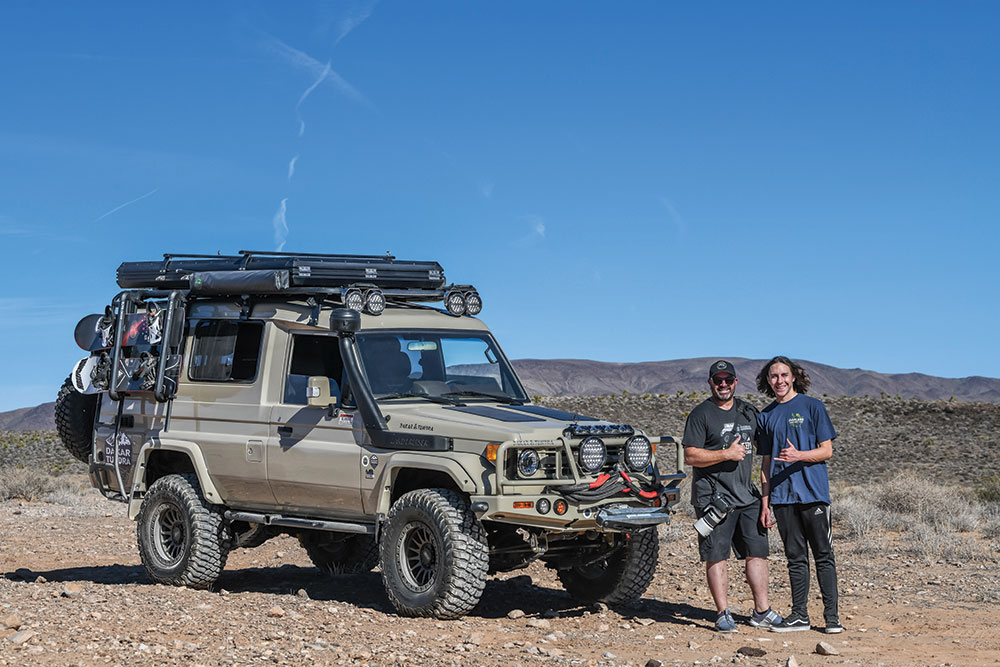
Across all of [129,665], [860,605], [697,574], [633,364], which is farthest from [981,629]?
[633,364]

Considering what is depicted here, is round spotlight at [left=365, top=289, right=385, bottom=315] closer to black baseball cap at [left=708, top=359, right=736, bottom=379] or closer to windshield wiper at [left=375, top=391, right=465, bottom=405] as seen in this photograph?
windshield wiper at [left=375, top=391, right=465, bottom=405]

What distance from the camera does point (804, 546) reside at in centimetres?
893

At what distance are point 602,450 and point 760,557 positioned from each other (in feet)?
4.78

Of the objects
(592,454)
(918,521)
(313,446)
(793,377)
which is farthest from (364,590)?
(918,521)

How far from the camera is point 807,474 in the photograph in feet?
28.7

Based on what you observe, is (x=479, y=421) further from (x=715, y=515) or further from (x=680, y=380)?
(x=680, y=380)

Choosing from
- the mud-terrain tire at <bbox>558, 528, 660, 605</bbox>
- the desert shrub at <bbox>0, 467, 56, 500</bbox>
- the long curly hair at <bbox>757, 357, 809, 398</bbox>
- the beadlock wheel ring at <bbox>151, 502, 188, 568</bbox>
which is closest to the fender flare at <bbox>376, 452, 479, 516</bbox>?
the mud-terrain tire at <bbox>558, 528, 660, 605</bbox>

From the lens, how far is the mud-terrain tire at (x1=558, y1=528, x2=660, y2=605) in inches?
383

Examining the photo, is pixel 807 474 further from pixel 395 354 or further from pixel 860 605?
pixel 395 354

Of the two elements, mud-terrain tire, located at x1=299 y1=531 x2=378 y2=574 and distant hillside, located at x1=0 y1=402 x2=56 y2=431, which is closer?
mud-terrain tire, located at x1=299 y1=531 x2=378 y2=574

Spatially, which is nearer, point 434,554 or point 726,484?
point 726,484

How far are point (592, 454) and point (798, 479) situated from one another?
155 centimetres

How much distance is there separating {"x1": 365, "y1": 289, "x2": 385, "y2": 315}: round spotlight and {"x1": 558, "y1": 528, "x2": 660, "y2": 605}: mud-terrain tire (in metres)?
2.80

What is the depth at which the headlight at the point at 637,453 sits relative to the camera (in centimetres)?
916
